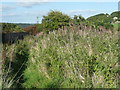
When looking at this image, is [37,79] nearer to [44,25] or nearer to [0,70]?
[0,70]

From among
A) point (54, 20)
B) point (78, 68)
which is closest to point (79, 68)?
point (78, 68)

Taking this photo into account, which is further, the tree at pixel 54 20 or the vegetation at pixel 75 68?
the tree at pixel 54 20

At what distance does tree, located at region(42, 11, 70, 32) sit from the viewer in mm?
15270

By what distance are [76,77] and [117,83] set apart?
981mm

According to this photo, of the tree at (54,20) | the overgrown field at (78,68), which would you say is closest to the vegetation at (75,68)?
the overgrown field at (78,68)

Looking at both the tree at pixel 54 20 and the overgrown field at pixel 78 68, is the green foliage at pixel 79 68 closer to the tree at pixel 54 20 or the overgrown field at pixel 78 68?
the overgrown field at pixel 78 68

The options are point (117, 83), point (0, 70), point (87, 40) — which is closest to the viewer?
point (117, 83)

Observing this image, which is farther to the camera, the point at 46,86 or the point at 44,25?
the point at 44,25

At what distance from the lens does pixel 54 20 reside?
15.8m

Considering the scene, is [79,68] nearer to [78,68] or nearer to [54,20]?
[78,68]

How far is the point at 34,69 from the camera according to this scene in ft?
24.4

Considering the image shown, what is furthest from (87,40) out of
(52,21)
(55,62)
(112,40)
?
(52,21)

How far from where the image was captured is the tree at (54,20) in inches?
601

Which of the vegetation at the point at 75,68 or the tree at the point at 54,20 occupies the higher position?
the tree at the point at 54,20
